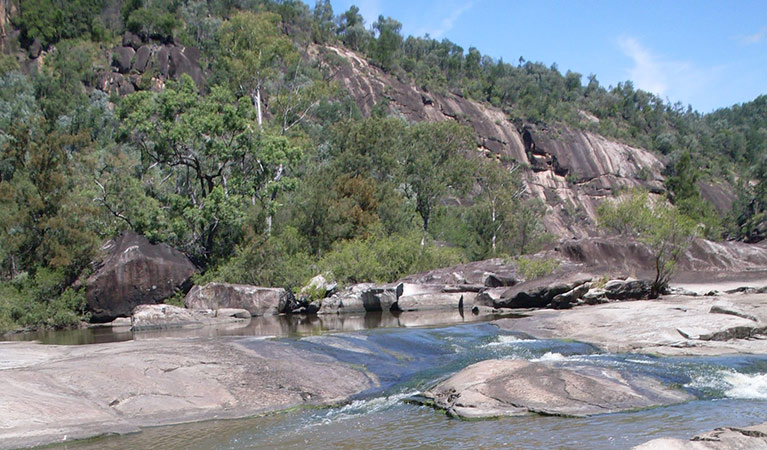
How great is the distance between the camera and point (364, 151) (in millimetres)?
52500

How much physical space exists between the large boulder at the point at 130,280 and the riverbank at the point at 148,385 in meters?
17.4

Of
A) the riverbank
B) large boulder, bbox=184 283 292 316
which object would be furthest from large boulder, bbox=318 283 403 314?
the riverbank

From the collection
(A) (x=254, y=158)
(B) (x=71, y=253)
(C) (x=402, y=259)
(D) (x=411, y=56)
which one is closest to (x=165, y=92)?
(A) (x=254, y=158)

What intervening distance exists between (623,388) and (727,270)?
30.1m

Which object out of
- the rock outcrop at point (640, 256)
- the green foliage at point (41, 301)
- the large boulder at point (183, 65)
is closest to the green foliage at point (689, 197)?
the rock outcrop at point (640, 256)

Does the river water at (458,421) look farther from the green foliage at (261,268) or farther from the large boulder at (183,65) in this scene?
the large boulder at (183,65)

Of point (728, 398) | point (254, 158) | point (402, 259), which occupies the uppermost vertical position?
point (254, 158)

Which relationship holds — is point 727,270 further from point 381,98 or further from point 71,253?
point 381,98

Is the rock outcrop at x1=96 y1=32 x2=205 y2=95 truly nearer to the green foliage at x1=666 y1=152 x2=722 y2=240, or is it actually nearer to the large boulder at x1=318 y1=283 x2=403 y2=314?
the large boulder at x1=318 y1=283 x2=403 y2=314

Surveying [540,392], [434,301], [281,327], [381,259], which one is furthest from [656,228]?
[540,392]

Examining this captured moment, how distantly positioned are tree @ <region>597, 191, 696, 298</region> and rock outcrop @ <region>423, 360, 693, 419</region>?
655 inches

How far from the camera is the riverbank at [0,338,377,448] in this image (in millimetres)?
9797

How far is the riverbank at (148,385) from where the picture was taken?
980cm

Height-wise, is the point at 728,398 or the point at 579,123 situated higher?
the point at 579,123
